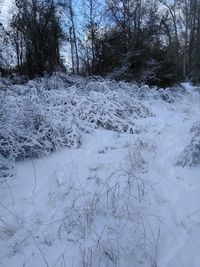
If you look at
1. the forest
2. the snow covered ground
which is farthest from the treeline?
the snow covered ground

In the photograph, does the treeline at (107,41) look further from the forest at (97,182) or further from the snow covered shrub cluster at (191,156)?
the snow covered shrub cluster at (191,156)

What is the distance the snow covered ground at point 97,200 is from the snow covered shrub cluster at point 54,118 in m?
0.03

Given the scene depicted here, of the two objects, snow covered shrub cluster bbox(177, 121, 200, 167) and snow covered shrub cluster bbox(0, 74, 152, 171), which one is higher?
snow covered shrub cluster bbox(0, 74, 152, 171)

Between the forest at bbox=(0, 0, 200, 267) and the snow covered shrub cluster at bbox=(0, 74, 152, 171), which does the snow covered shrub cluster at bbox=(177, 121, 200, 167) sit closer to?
the forest at bbox=(0, 0, 200, 267)

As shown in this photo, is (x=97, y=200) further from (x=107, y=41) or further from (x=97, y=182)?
(x=107, y=41)

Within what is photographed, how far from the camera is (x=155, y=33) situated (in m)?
18.3

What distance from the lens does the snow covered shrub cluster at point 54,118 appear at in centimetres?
504

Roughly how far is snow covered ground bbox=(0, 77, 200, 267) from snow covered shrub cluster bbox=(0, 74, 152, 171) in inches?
1.0

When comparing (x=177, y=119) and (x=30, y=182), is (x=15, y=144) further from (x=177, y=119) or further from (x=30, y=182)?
(x=177, y=119)

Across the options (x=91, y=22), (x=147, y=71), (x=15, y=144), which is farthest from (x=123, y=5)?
(x=15, y=144)

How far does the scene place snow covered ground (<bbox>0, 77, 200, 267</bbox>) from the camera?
2.59m

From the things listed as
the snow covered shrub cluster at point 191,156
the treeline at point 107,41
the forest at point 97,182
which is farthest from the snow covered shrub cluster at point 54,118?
the treeline at point 107,41

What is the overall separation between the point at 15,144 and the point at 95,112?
2895 millimetres

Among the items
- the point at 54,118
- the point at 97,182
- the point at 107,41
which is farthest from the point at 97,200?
the point at 107,41
